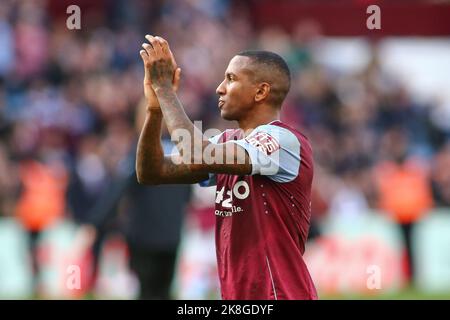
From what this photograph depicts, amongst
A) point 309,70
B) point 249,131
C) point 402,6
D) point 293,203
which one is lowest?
point 293,203

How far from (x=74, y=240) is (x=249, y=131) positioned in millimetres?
8336

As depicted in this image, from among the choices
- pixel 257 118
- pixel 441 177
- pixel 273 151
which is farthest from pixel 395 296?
pixel 273 151

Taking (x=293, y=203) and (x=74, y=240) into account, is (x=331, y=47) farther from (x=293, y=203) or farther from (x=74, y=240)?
(x=293, y=203)

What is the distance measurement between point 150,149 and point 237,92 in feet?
2.01

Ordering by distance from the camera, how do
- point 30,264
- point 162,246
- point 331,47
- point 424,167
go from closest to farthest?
1. point 162,246
2. point 30,264
3. point 424,167
4. point 331,47

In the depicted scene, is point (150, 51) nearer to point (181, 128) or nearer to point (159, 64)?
point (159, 64)

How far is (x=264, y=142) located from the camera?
248 inches

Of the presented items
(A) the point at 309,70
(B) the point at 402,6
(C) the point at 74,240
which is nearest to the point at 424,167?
(A) the point at 309,70

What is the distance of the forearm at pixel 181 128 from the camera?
6.01 m

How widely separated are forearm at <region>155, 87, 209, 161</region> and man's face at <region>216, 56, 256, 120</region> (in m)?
0.44

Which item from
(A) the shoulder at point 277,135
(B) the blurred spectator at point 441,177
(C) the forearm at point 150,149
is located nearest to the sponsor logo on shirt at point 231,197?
(A) the shoulder at point 277,135

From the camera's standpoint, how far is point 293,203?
21.0 ft

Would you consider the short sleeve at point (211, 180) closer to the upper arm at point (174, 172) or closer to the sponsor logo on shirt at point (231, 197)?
the upper arm at point (174, 172)

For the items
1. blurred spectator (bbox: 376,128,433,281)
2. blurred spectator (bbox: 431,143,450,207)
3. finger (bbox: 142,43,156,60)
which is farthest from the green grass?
finger (bbox: 142,43,156,60)
